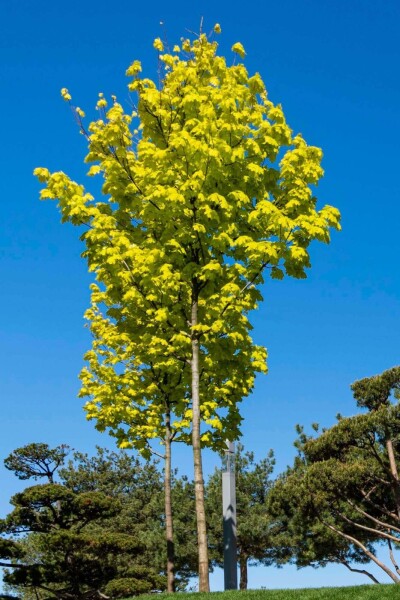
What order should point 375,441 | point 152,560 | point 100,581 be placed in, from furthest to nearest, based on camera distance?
point 152,560 < point 375,441 < point 100,581

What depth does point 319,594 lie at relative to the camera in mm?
13875

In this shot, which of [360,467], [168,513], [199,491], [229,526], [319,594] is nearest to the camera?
[319,594]

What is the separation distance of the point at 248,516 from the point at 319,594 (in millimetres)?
19984

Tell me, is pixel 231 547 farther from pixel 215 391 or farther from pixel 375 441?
pixel 375 441

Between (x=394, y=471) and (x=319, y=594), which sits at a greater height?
(x=394, y=471)

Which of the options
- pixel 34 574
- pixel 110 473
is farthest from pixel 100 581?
pixel 110 473

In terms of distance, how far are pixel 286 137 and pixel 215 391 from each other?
6200mm

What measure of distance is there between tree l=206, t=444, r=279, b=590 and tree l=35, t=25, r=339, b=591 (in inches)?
653

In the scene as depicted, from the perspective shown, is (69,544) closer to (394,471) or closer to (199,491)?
(199,491)

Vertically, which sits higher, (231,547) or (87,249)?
(87,249)

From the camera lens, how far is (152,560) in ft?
113

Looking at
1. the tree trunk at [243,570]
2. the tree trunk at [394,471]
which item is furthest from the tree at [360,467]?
the tree trunk at [243,570]

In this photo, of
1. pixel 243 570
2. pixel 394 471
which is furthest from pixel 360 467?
pixel 243 570

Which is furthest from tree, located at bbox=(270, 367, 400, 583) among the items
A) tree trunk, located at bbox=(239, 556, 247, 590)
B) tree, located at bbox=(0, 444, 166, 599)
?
tree trunk, located at bbox=(239, 556, 247, 590)
